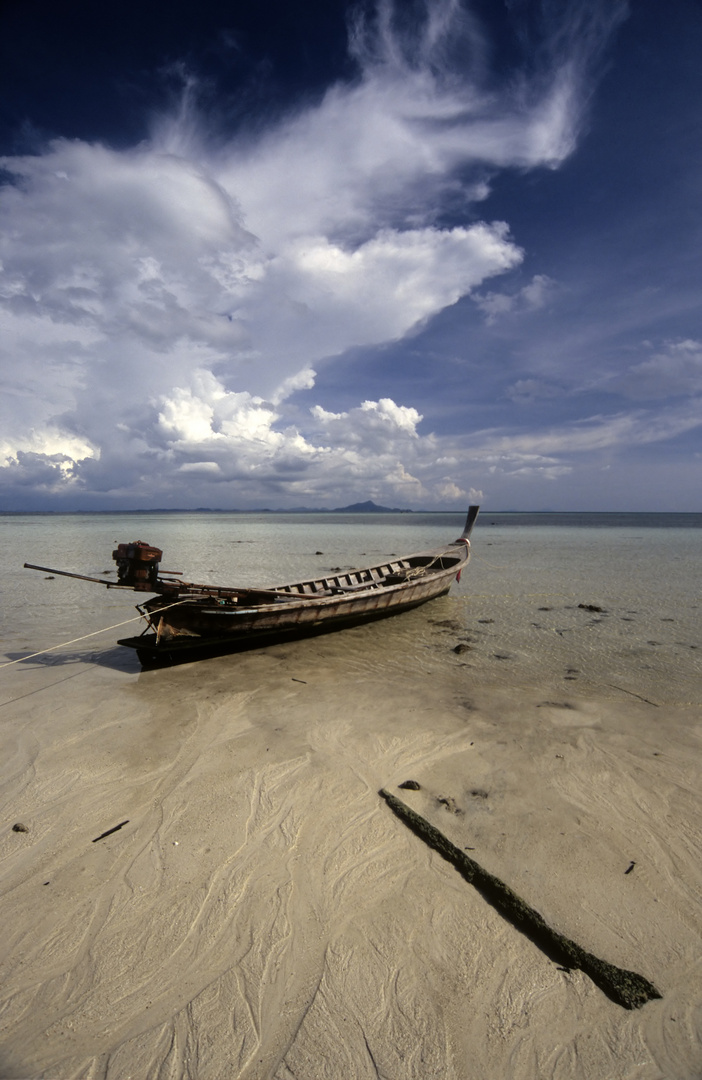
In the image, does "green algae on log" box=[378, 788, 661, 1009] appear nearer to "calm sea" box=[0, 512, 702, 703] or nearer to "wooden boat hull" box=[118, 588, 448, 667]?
"calm sea" box=[0, 512, 702, 703]

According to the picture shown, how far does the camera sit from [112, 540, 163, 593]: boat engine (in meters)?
8.55

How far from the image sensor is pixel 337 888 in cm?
392

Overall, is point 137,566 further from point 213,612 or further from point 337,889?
point 337,889

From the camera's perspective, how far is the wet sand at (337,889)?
9.20 ft

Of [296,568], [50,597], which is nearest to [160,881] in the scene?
[50,597]

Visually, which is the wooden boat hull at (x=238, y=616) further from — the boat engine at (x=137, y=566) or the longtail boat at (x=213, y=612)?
the boat engine at (x=137, y=566)

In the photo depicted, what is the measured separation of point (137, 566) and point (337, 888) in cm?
647

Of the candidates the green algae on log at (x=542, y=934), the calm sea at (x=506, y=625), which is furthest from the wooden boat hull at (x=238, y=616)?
the green algae on log at (x=542, y=934)

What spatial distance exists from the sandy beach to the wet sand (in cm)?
2

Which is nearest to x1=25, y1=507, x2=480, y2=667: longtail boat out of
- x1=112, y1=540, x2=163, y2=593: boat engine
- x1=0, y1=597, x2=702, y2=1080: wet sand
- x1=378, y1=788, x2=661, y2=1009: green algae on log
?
x1=112, y1=540, x2=163, y2=593: boat engine

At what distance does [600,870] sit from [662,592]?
55.9 ft

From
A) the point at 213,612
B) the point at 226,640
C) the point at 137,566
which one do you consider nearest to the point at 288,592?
the point at 226,640

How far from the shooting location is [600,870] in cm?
409

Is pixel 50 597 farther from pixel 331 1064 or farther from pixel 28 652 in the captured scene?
pixel 331 1064
